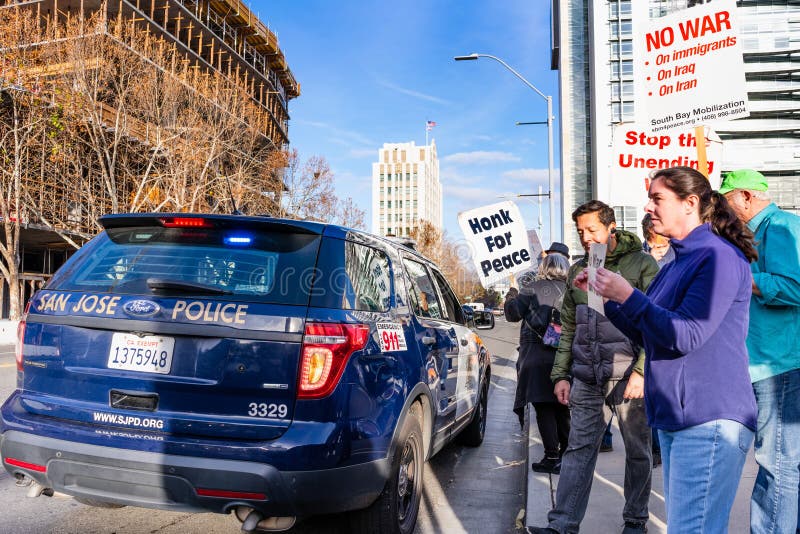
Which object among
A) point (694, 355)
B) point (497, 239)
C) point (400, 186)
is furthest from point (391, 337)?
point (400, 186)

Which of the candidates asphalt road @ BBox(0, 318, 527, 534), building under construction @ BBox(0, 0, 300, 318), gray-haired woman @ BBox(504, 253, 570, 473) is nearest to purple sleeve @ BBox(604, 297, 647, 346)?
asphalt road @ BBox(0, 318, 527, 534)

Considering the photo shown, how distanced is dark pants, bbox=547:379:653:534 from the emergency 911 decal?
114 cm

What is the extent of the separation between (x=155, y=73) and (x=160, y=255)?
25334 mm

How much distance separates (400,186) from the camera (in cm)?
14638

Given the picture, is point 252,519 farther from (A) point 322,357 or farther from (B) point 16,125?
(B) point 16,125

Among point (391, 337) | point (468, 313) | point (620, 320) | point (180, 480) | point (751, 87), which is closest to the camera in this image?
point (620, 320)

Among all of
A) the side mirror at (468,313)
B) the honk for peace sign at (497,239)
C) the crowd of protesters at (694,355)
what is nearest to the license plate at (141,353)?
the crowd of protesters at (694,355)

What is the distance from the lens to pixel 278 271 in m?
3.21

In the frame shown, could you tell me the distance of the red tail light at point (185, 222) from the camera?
3.34 meters

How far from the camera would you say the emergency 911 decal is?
3.43 metres

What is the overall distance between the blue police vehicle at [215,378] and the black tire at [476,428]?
300 cm

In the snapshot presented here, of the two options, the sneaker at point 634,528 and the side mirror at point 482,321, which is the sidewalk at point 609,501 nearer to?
the sneaker at point 634,528

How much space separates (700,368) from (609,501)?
8.37 feet

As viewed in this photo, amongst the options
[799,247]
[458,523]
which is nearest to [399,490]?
[458,523]
